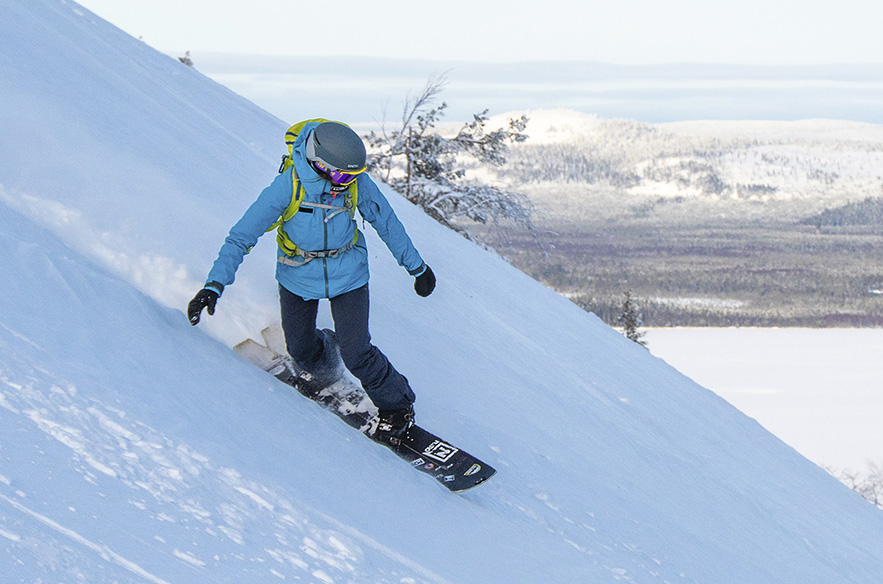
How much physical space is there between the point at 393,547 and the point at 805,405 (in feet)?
317

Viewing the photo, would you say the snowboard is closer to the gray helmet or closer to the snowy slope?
the snowy slope

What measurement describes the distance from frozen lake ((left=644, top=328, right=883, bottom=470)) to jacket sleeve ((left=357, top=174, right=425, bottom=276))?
2716 inches

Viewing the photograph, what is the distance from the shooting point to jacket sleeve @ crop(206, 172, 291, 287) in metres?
3.58

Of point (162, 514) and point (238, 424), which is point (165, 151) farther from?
point (162, 514)

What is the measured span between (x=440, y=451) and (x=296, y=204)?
1.48 meters

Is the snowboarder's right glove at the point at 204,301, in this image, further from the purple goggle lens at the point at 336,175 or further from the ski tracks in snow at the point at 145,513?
the purple goggle lens at the point at 336,175

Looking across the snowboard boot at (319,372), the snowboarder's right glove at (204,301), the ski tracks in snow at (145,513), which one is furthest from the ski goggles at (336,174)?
the ski tracks in snow at (145,513)

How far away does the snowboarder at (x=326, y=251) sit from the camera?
3541 mm

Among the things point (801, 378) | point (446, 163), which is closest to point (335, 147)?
point (446, 163)

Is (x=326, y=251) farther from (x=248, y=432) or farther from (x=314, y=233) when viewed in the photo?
(x=248, y=432)

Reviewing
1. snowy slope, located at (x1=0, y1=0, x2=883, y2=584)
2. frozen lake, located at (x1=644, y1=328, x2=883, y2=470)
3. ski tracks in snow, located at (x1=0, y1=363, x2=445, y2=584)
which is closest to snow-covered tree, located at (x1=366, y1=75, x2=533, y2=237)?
snowy slope, located at (x1=0, y1=0, x2=883, y2=584)

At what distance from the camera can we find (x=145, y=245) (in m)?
4.62

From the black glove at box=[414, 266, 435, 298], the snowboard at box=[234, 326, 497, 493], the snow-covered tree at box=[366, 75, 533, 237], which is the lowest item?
the snowboard at box=[234, 326, 497, 493]

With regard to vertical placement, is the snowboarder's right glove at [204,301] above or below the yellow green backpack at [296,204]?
below
